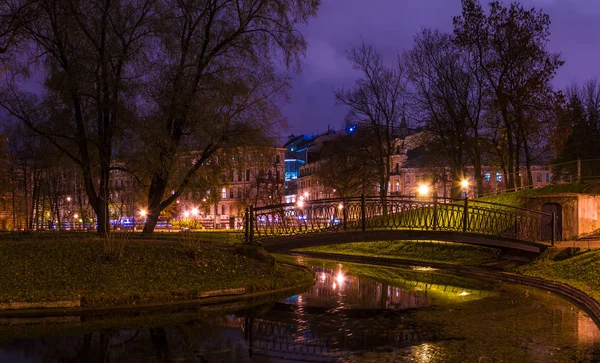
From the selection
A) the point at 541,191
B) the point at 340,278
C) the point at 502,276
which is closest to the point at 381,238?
the point at 340,278

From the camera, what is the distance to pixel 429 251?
34.3 metres

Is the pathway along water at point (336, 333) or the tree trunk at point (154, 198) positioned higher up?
the tree trunk at point (154, 198)

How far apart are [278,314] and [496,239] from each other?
13.6 meters

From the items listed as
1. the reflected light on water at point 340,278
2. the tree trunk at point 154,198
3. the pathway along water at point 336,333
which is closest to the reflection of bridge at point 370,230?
the reflected light on water at point 340,278

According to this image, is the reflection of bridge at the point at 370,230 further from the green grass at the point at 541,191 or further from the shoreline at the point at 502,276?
the green grass at the point at 541,191

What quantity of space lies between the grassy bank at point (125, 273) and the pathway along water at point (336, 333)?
1367mm

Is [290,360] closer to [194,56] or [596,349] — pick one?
[596,349]

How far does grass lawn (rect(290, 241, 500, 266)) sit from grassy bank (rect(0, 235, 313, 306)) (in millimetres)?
11469

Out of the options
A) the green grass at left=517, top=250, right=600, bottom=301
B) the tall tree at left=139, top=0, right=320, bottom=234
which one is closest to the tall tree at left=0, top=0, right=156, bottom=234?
the tall tree at left=139, top=0, right=320, bottom=234

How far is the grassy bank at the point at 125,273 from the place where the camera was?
16.2 meters

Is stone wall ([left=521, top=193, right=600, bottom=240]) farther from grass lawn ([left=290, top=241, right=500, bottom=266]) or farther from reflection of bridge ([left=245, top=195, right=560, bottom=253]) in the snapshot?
grass lawn ([left=290, top=241, right=500, bottom=266])

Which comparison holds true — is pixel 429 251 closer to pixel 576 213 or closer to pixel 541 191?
pixel 541 191

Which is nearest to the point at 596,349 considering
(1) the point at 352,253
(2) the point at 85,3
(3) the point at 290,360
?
(3) the point at 290,360

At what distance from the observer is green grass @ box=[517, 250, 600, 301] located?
19.3 meters
